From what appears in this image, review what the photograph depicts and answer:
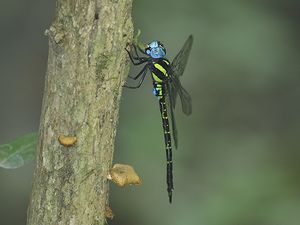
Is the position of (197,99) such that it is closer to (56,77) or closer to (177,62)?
(177,62)

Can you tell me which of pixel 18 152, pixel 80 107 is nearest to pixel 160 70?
pixel 18 152

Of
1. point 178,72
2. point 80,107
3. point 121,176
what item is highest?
point 178,72

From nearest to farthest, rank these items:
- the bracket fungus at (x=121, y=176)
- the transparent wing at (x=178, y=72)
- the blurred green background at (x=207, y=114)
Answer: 1. the bracket fungus at (x=121, y=176)
2. the transparent wing at (x=178, y=72)
3. the blurred green background at (x=207, y=114)

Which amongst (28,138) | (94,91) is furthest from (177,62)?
(94,91)

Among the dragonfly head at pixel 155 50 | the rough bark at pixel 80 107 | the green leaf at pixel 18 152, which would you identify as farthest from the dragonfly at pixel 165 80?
the rough bark at pixel 80 107

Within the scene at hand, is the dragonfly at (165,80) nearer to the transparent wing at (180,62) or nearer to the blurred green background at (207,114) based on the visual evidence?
the transparent wing at (180,62)

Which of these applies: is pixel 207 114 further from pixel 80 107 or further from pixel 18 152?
pixel 80 107
